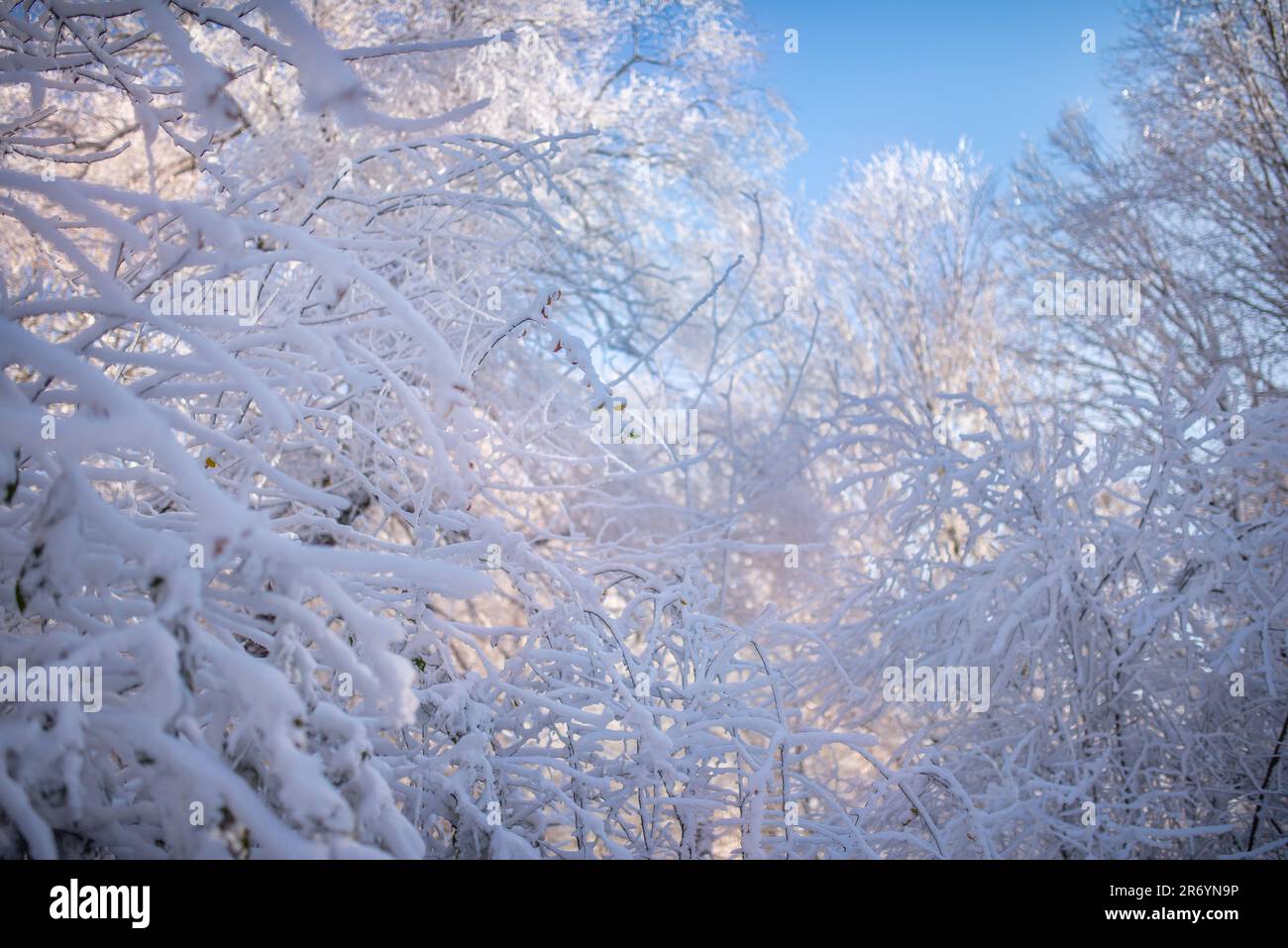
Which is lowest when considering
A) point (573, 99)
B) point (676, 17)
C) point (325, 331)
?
point (325, 331)

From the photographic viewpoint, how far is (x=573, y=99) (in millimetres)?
7332

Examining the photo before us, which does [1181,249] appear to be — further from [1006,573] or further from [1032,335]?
[1006,573]

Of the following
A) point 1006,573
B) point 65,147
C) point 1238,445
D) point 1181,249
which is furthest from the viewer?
point 1181,249

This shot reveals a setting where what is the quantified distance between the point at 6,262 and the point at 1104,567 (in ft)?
20.4

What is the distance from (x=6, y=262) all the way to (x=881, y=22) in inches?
316

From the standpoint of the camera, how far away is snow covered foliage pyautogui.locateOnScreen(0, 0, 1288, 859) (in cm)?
109

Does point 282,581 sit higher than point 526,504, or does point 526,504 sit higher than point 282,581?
point 526,504

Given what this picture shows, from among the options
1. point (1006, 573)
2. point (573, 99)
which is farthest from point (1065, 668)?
point (573, 99)

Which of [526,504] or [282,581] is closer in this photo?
[282,581]

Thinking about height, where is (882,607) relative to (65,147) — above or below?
below

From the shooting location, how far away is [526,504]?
7445mm

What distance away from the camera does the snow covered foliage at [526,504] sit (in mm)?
1086

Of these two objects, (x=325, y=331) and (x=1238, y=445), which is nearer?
(x=325, y=331)
